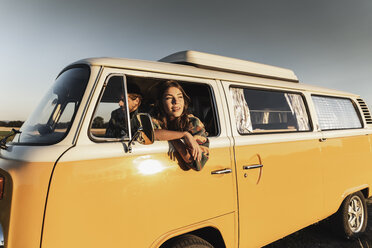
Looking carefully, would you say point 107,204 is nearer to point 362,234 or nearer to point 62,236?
point 62,236

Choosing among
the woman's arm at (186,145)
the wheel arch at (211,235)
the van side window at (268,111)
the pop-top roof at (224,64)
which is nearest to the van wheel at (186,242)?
the wheel arch at (211,235)

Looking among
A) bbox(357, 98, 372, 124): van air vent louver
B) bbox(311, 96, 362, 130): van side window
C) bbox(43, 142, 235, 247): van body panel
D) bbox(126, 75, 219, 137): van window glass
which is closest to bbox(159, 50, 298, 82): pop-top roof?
bbox(126, 75, 219, 137): van window glass

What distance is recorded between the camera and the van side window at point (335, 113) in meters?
3.47

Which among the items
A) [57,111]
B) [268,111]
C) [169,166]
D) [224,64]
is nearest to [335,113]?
[268,111]

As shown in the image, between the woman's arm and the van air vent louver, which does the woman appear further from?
the van air vent louver

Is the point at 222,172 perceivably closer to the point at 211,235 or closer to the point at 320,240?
the point at 211,235

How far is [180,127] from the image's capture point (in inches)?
85.7

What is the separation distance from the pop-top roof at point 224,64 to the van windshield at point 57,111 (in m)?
1.10

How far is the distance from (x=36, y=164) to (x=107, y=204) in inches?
19.9

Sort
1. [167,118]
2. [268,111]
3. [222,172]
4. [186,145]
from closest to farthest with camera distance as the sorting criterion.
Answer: [186,145]
[222,172]
[167,118]
[268,111]

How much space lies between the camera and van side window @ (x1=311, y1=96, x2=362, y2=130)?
3.47 metres

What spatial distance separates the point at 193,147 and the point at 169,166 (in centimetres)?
25

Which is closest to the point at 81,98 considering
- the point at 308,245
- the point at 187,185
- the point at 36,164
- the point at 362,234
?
the point at 36,164

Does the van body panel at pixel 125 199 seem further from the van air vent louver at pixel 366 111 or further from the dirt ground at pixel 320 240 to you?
the van air vent louver at pixel 366 111
